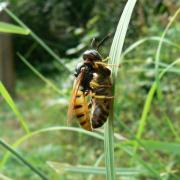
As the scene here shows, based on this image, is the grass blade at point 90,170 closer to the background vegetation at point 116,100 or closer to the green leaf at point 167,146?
the background vegetation at point 116,100

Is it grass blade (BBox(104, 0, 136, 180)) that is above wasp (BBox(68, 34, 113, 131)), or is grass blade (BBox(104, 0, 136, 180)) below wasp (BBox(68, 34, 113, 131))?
below

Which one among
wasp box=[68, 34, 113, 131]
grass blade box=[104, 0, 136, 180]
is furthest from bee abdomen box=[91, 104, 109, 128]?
grass blade box=[104, 0, 136, 180]

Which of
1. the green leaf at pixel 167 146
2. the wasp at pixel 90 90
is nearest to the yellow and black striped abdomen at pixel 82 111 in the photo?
the wasp at pixel 90 90

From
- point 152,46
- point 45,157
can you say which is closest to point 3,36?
point 45,157

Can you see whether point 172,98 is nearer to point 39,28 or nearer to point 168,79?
point 168,79

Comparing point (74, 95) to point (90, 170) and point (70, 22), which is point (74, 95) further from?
point (70, 22)

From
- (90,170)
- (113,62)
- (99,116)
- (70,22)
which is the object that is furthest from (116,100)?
(70,22)

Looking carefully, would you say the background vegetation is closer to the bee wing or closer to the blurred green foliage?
the blurred green foliage
